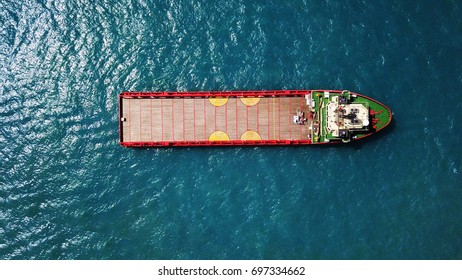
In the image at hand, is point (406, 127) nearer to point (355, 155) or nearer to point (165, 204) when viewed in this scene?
point (355, 155)

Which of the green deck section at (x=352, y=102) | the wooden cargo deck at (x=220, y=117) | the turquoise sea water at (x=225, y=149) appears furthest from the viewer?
the wooden cargo deck at (x=220, y=117)

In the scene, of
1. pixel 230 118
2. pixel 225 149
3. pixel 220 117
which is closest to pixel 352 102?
pixel 230 118

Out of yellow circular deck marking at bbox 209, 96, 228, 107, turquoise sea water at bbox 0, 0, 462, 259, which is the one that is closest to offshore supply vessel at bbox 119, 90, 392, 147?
yellow circular deck marking at bbox 209, 96, 228, 107

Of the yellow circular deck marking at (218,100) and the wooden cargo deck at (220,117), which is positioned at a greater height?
the yellow circular deck marking at (218,100)

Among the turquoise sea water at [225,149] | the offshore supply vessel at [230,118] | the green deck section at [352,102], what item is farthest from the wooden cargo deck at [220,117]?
the turquoise sea water at [225,149]

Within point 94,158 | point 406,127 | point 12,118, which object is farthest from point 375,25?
point 12,118

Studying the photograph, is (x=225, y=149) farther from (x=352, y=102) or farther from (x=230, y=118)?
(x=352, y=102)

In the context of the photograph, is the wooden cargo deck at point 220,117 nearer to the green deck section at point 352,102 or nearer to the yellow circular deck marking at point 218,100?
the yellow circular deck marking at point 218,100
